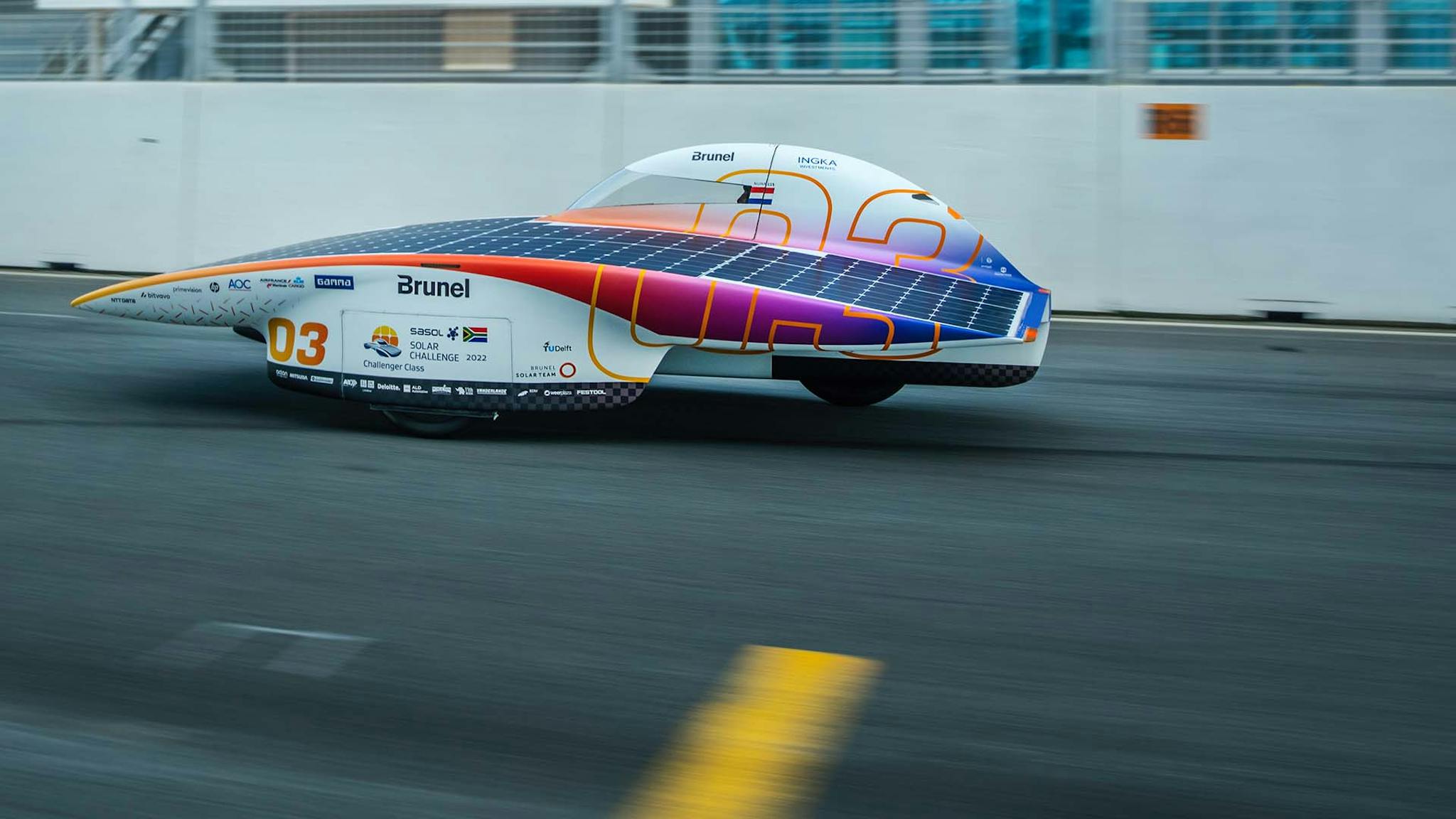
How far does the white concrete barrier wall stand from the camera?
30.9 feet

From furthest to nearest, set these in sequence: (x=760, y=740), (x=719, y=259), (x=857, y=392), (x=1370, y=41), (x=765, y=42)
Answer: (x=765, y=42)
(x=1370, y=41)
(x=857, y=392)
(x=719, y=259)
(x=760, y=740)

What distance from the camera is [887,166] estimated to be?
33.5ft

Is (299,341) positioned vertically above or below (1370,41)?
below

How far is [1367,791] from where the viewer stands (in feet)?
8.37

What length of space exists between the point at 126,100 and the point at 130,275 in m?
1.45

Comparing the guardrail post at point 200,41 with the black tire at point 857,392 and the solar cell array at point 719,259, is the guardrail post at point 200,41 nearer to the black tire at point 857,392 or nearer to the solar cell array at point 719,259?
the solar cell array at point 719,259

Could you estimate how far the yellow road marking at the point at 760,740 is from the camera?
2.49 metres

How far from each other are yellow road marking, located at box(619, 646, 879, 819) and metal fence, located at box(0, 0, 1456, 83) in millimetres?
7732

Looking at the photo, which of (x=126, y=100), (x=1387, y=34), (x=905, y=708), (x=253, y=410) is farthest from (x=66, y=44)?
(x=905, y=708)

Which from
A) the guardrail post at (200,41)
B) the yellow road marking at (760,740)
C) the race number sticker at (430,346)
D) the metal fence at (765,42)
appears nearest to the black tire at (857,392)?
the race number sticker at (430,346)

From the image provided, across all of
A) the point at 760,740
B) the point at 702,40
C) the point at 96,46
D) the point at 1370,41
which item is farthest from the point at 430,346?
the point at 96,46

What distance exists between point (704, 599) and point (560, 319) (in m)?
1.83

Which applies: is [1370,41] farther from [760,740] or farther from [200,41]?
[200,41]

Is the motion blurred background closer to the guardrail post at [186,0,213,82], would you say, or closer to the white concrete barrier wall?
the white concrete barrier wall
